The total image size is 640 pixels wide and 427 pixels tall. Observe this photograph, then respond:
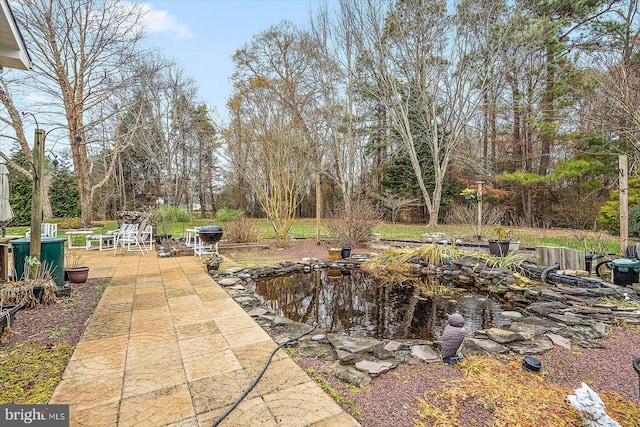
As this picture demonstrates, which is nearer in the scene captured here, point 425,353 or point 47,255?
Result: point 425,353

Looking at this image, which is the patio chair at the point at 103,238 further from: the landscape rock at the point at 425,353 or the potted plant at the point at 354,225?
the landscape rock at the point at 425,353

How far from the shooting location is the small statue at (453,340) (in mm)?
2314

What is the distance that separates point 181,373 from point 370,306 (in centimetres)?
260

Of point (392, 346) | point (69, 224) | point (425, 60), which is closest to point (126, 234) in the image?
point (69, 224)

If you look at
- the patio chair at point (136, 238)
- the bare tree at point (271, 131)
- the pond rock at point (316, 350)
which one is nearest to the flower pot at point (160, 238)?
the patio chair at point (136, 238)

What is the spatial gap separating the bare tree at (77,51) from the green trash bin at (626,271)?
1300 centimetres

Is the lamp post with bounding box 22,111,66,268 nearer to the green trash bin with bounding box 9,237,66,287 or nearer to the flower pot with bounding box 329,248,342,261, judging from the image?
the green trash bin with bounding box 9,237,66,287

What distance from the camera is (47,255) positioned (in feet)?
12.8

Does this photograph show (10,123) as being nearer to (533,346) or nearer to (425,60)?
(533,346)

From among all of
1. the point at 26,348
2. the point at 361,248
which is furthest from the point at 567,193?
the point at 26,348

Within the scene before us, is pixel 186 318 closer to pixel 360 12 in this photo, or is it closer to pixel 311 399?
pixel 311 399

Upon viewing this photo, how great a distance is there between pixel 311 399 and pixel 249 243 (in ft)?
22.7

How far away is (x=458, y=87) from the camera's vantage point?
41.7 feet

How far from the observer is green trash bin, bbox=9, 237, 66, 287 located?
12.5 ft
